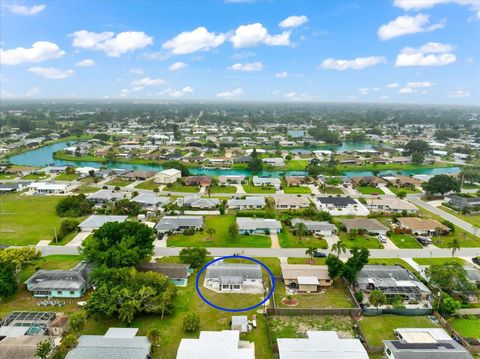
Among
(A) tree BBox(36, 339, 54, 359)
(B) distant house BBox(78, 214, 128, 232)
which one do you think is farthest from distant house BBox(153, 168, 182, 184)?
(A) tree BBox(36, 339, 54, 359)

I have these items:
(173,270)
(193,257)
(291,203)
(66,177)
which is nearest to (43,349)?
(173,270)

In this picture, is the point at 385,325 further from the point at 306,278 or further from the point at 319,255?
the point at 319,255

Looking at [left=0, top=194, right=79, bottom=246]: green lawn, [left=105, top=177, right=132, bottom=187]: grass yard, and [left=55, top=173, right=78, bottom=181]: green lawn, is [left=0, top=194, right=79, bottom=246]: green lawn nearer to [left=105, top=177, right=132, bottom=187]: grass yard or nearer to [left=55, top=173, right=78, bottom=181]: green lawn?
[left=105, top=177, right=132, bottom=187]: grass yard

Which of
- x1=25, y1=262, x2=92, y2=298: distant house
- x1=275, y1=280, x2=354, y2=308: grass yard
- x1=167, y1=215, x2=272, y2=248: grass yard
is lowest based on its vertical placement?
x1=275, y1=280, x2=354, y2=308: grass yard

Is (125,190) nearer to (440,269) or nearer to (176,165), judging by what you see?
(176,165)

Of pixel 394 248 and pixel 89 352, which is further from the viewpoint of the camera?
pixel 394 248

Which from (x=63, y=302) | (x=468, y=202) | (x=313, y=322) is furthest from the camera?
(x=468, y=202)

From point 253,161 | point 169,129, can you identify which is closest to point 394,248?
point 253,161
